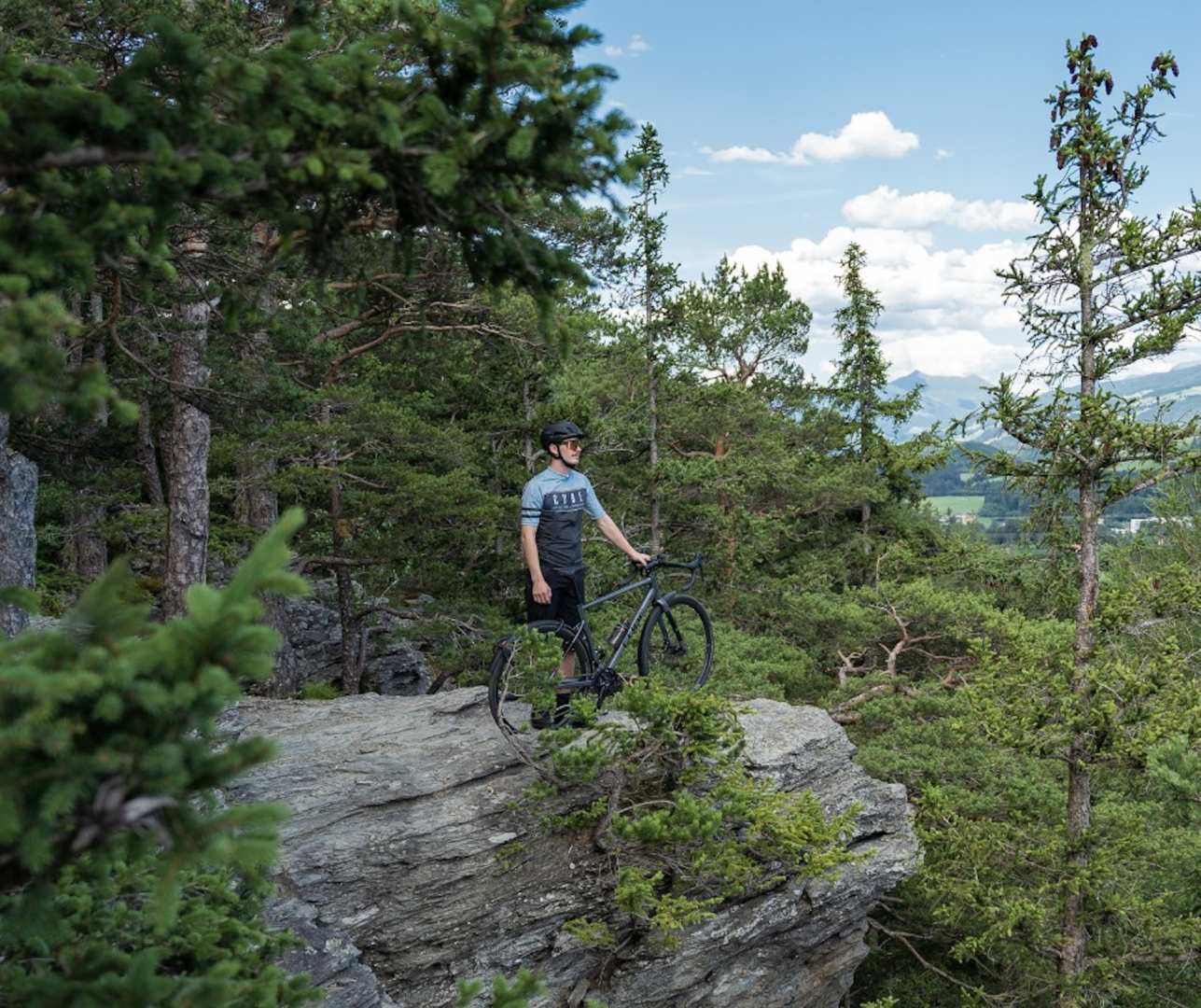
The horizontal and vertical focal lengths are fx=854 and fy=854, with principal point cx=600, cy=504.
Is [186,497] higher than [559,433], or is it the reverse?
[559,433]

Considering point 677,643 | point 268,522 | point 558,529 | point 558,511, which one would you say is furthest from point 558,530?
point 268,522

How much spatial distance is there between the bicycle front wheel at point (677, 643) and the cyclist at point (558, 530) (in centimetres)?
66

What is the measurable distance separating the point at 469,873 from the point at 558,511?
2829mm

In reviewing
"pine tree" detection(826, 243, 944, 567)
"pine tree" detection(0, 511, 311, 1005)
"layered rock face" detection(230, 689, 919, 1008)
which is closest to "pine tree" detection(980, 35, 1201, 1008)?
"layered rock face" detection(230, 689, 919, 1008)

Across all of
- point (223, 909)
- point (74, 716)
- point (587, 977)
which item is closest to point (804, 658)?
point (587, 977)

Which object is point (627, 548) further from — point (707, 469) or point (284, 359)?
point (707, 469)

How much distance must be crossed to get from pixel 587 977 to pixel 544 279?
616 cm

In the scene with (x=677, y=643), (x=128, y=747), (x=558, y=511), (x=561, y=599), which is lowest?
(x=677, y=643)

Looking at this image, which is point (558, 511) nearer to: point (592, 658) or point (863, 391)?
point (592, 658)

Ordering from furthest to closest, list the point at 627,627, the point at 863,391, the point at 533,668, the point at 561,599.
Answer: the point at 863,391 → the point at 627,627 → the point at 561,599 → the point at 533,668

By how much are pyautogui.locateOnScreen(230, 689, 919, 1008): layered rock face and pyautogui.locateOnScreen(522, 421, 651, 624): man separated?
4.68 feet

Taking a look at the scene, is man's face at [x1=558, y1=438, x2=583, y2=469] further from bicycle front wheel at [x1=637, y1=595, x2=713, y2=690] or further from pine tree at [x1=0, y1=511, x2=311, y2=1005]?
pine tree at [x1=0, y1=511, x2=311, y2=1005]

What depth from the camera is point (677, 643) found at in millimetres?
7484

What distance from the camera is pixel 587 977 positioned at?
7.10 meters
